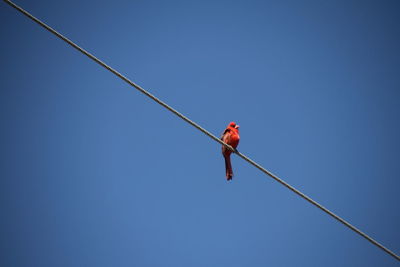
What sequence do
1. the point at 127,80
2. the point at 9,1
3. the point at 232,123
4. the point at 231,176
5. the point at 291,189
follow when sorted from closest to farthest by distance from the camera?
1. the point at 9,1
2. the point at 127,80
3. the point at 291,189
4. the point at 231,176
5. the point at 232,123

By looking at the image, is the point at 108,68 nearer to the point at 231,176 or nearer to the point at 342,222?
the point at 342,222

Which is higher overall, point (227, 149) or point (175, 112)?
point (227, 149)

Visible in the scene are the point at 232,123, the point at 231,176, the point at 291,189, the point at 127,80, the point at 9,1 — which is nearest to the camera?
the point at 9,1

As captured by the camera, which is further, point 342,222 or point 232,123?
point 232,123

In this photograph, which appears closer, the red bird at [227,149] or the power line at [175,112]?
the power line at [175,112]

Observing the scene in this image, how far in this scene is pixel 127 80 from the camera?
377cm

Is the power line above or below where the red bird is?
below

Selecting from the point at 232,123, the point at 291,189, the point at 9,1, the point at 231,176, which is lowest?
the point at 9,1

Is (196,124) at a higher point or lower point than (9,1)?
higher

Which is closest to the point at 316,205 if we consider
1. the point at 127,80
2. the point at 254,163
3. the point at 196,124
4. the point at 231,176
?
the point at 254,163

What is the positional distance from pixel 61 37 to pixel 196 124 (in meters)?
1.57

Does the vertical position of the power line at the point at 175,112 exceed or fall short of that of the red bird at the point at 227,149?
it falls short

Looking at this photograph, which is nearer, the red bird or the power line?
the power line

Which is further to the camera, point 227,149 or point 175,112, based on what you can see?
point 227,149
